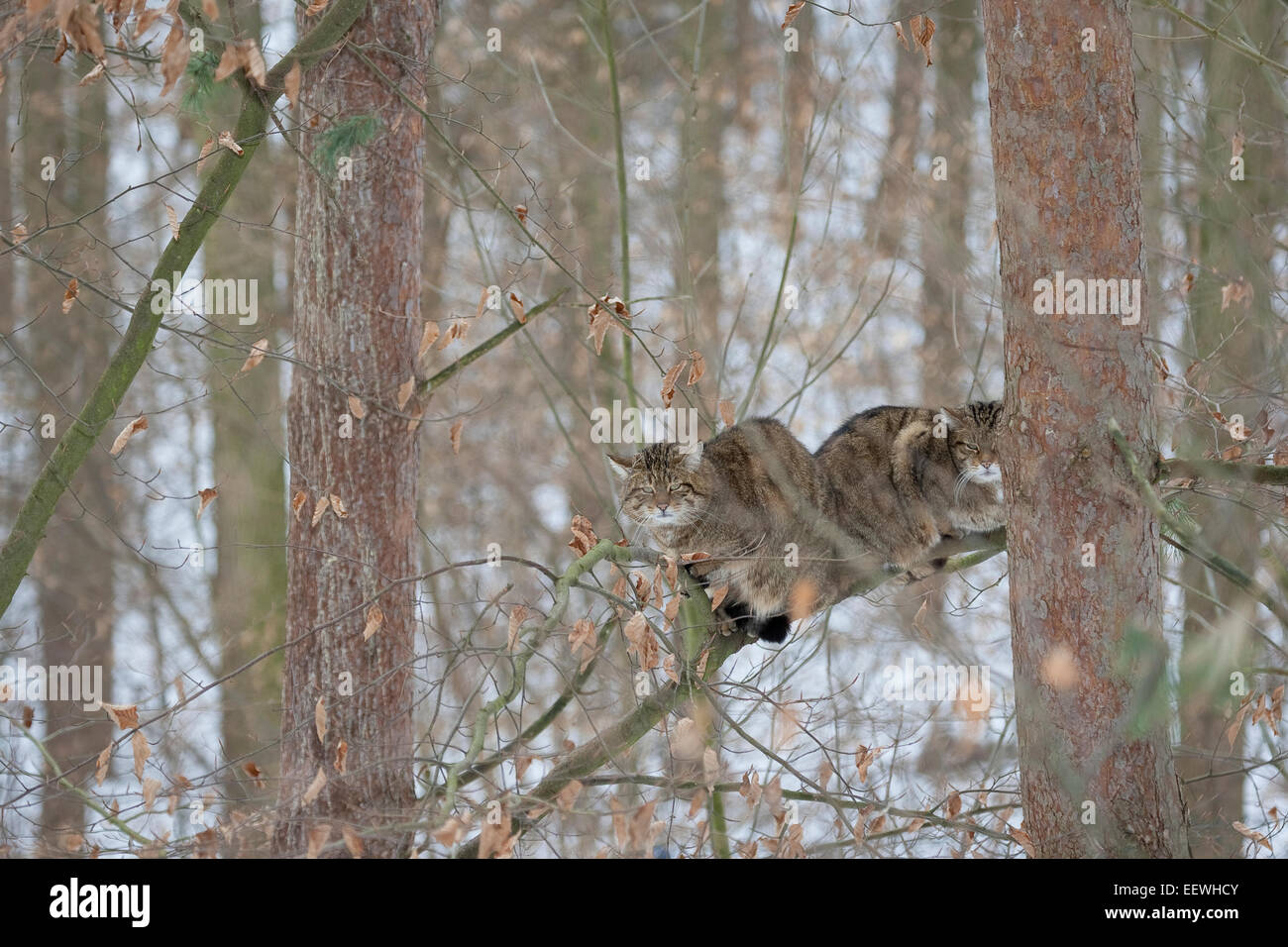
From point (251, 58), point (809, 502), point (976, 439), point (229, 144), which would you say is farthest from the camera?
point (809, 502)

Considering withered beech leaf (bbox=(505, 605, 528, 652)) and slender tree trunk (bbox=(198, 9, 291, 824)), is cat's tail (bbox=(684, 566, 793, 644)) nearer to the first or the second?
withered beech leaf (bbox=(505, 605, 528, 652))

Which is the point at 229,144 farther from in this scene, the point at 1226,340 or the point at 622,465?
the point at 1226,340

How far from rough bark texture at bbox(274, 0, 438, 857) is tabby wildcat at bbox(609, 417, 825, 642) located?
122 centimetres

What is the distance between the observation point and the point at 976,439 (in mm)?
5750

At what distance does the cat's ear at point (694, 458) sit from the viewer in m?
5.73

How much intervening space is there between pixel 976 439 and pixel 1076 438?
1894mm

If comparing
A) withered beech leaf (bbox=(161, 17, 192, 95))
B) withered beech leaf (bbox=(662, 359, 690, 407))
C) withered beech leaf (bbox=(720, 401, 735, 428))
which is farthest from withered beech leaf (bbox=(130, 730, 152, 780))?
withered beech leaf (bbox=(720, 401, 735, 428))

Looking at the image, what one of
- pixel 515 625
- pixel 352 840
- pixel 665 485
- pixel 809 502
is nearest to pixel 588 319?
pixel 665 485

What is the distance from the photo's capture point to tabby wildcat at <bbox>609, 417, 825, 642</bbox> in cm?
554

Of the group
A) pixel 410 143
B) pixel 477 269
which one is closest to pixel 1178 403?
pixel 410 143

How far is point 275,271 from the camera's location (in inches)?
429

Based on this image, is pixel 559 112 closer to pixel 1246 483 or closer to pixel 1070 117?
pixel 1070 117

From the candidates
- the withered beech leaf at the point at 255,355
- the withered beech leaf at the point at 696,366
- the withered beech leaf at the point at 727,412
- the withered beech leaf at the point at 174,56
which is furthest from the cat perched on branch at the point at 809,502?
the withered beech leaf at the point at 174,56

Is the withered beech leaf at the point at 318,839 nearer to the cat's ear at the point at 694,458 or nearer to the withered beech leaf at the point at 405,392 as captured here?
the withered beech leaf at the point at 405,392
